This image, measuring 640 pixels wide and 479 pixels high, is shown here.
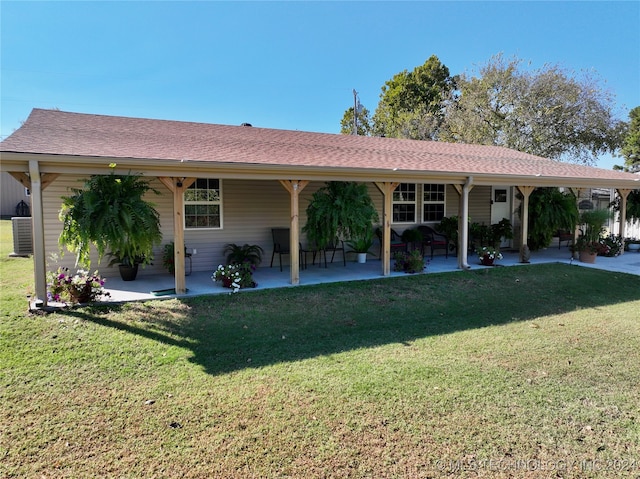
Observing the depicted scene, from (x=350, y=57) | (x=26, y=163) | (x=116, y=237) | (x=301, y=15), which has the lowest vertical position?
(x=116, y=237)

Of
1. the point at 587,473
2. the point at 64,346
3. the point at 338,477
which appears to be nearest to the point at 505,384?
the point at 587,473

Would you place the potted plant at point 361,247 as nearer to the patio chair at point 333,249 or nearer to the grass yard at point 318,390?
the patio chair at point 333,249

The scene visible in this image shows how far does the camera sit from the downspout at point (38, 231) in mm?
5166

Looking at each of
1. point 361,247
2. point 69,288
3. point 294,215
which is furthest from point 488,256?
point 69,288

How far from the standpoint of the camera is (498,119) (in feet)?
74.3

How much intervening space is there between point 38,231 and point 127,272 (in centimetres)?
222

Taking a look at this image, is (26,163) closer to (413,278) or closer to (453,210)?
(413,278)

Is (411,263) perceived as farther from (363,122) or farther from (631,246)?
(363,122)

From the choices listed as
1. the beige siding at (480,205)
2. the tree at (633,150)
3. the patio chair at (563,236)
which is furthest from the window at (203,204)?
the tree at (633,150)

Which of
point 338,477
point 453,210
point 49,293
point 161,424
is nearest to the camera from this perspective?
point 338,477

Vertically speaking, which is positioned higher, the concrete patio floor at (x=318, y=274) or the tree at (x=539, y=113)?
the tree at (x=539, y=113)

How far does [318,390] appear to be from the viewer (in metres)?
3.31

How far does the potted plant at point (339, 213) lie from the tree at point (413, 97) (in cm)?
2054

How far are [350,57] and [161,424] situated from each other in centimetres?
3081
